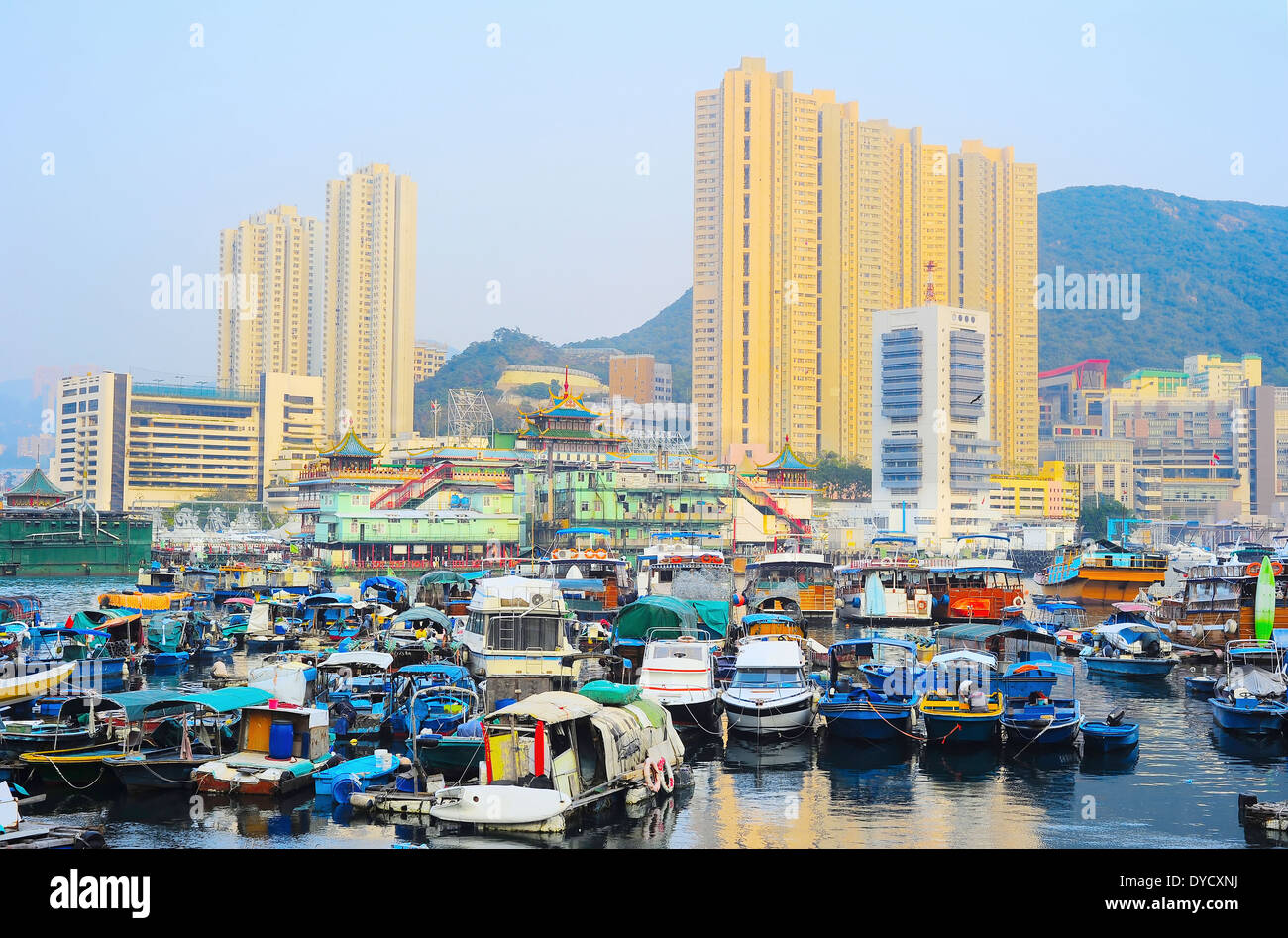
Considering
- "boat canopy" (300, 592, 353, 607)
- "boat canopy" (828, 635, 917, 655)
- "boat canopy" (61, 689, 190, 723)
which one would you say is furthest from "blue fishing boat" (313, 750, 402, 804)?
"boat canopy" (300, 592, 353, 607)

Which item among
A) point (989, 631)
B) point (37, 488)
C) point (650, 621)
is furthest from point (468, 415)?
point (989, 631)

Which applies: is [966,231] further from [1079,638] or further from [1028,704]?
[1028,704]

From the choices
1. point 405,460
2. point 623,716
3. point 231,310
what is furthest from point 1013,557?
point 231,310

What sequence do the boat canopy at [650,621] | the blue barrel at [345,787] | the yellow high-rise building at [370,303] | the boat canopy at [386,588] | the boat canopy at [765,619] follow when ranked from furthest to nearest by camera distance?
1. the yellow high-rise building at [370,303]
2. the boat canopy at [386,588]
3. the boat canopy at [765,619]
4. the boat canopy at [650,621]
5. the blue barrel at [345,787]

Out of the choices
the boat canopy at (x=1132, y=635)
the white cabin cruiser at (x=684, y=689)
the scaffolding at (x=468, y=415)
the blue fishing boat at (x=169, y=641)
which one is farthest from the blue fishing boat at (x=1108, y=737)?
the scaffolding at (x=468, y=415)

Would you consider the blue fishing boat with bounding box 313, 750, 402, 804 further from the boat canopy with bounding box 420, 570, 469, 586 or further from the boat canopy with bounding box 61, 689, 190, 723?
the boat canopy with bounding box 420, 570, 469, 586

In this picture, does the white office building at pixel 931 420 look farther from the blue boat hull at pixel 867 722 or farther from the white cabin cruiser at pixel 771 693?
the blue boat hull at pixel 867 722
